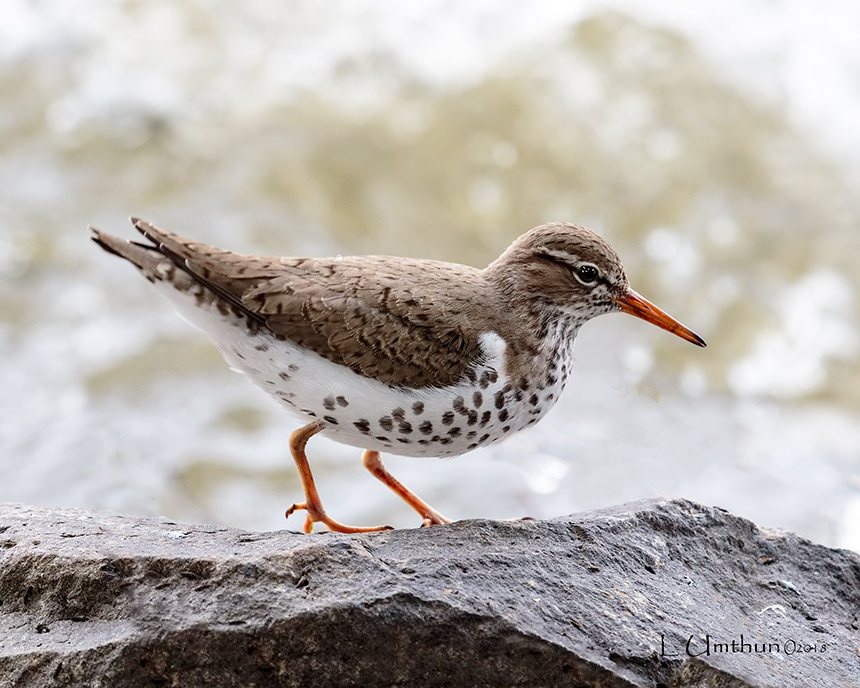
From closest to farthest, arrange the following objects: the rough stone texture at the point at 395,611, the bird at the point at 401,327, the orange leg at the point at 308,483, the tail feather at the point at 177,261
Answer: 1. the rough stone texture at the point at 395,611
2. the bird at the point at 401,327
3. the tail feather at the point at 177,261
4. the orange leg at the point at 308,483

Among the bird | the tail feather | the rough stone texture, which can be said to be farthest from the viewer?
the tail feather

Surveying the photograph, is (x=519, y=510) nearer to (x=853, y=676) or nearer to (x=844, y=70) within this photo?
(x=853, y=676)

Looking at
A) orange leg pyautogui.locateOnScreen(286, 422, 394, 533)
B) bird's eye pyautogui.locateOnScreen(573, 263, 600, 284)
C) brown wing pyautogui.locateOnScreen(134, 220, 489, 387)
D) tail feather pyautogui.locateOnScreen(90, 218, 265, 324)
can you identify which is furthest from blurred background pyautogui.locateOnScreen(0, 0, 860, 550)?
bird's eye pyautogui.locateOnScreen(573, 263, 600, 284)

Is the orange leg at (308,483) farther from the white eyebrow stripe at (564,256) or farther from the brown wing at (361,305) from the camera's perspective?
the white eyebrow stripe at (564,256)

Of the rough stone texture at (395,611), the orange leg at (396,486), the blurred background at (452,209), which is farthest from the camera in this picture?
the blurred background at (452,209)

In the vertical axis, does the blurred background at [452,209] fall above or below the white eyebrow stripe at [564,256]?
above

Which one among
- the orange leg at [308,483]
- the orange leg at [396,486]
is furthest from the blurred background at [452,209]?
the orange leg at [308,483]

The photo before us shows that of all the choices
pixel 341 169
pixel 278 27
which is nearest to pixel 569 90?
pixel 341 169

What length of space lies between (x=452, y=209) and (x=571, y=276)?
6895 millimetres

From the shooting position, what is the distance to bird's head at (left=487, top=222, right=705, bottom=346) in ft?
18.9

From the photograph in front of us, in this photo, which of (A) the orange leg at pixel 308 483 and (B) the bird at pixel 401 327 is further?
(A) the orange leg at pixel 308 483

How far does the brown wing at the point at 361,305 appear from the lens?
5.45 metres

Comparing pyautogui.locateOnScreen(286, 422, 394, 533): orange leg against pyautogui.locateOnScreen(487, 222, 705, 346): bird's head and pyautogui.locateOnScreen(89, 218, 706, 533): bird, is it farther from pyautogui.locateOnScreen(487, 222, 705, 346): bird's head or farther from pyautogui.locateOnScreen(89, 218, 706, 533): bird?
pyautogui.locateOnScreen(487, 222, 705, 346): bird's head

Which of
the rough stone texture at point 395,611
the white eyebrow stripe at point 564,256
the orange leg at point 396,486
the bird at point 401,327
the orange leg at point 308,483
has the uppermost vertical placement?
the white eyebrow stripe at point 564,256
